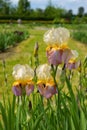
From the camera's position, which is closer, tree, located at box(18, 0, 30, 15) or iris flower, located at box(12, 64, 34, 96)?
iris flower, located at box(12, 64, 34, 96)

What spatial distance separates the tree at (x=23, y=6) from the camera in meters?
59.0

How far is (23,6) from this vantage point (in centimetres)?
6106

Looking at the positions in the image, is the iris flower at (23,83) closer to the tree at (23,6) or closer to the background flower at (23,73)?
the background flower at (23,73)

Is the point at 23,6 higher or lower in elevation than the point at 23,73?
lower

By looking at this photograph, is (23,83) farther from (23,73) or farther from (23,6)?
(23,6)

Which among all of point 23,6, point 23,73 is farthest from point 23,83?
point 23,6

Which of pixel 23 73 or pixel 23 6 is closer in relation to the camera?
pixel 23 73

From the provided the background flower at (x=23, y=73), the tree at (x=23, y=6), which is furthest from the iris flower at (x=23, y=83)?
the tree at (x=23, y=6)

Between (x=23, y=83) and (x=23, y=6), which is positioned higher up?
(x=23, y=83)

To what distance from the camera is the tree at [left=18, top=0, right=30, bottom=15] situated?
59.0 metres

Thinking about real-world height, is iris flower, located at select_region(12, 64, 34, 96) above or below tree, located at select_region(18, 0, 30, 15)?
above

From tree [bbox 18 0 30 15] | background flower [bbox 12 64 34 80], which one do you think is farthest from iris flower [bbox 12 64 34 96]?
tree [bbox 18 0 30 15]

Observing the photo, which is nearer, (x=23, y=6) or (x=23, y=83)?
(x=23, y=83)

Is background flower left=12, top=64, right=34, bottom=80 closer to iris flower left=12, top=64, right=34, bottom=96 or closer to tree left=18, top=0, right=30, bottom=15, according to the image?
iris flower left=12, top=64, right=34, bottom=96
